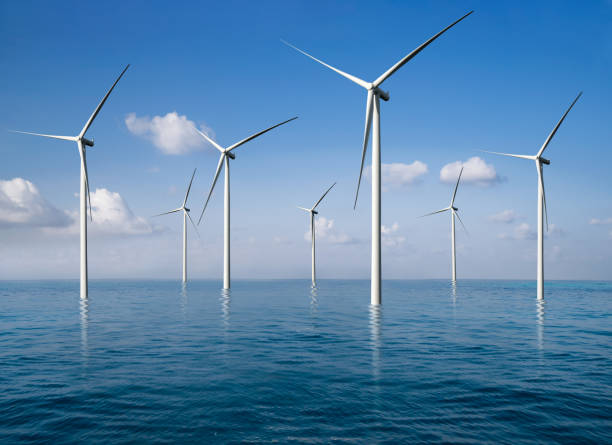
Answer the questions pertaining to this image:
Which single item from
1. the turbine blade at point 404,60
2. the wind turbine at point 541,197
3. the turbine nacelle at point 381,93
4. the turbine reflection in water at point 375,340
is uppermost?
the turbine blade at point 404,60

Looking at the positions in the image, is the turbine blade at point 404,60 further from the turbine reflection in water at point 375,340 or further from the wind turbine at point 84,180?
the wind turbine at point 84,180

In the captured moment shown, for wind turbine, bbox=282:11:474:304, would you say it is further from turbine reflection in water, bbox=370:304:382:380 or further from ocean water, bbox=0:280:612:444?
ocean water, bbox=0:280:612:444

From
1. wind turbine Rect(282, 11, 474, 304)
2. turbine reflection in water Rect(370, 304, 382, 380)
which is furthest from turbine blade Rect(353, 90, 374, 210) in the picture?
turbine reflection in water Rect(370, 304, 382, 380)

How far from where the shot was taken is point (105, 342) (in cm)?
2014

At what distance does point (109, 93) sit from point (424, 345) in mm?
50030

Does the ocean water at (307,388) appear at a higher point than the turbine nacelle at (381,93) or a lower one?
lower

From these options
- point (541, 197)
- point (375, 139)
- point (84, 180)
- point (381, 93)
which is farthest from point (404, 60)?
point (84, 180)

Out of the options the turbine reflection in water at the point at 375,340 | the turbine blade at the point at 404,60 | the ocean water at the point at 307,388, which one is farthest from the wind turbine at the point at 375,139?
the ocean water at the point at 307,388

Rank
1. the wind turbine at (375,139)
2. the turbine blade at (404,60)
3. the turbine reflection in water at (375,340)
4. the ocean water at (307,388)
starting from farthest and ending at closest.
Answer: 1. the wind turbine at (375,139)
2. the turbine blade at (404,60)
3. the turbine reflection in water at (375,340)
4. the ocean water at (307,388)

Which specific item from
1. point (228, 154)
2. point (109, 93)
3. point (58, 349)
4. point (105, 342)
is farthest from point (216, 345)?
point (228, 154)

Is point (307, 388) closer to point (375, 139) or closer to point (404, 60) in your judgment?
point (375, 139)

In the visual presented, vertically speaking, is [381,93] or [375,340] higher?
[381,93]

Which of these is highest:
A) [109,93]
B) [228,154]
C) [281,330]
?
[109,93]

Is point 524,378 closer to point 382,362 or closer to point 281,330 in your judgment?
point 382,362
